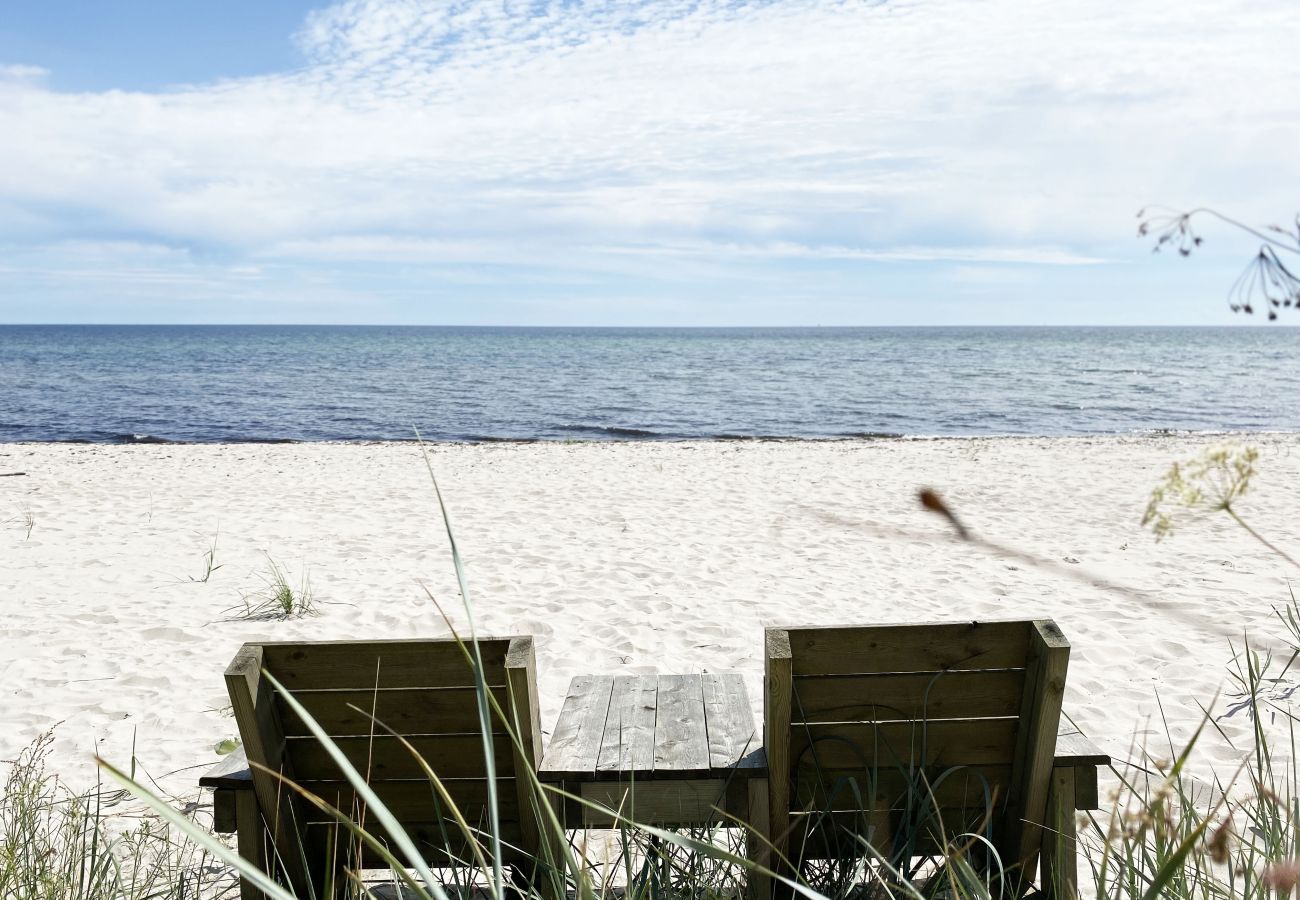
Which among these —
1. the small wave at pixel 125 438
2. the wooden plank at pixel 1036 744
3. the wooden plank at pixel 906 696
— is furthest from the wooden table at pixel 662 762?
the small wave at pixel 125 438

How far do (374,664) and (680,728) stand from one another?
35.4 inches

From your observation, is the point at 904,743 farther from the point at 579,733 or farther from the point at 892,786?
the point at 579,733

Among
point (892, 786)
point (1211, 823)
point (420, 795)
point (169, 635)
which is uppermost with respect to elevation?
point (892, 786)

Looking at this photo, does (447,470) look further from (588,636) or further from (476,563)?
(588,636)

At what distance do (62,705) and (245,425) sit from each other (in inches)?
767

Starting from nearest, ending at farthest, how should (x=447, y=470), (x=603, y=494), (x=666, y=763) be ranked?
(x=666, y=763), (x=603, y=494), (x=447, y=470)

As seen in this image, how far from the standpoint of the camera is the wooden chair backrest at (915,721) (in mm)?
2291

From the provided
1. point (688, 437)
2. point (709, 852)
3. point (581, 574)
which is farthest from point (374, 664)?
point (688, 437)

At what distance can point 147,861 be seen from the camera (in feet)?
9.77

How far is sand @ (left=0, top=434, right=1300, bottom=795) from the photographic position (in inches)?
177

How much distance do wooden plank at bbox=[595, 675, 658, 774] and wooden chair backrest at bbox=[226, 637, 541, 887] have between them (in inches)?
9.0

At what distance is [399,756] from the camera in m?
2.52

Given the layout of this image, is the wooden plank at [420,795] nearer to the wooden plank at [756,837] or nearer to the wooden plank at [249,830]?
the wooden plank at [249,830]

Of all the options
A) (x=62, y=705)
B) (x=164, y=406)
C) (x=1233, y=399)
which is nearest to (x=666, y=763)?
(x=62, y=705)
